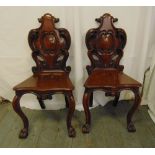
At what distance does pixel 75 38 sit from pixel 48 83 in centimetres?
55

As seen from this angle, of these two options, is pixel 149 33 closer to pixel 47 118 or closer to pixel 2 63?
pixel 47 118

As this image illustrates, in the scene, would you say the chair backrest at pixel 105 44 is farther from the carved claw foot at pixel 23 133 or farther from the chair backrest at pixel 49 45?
the carved claw foot at pixel 23 133

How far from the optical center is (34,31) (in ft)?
6.94

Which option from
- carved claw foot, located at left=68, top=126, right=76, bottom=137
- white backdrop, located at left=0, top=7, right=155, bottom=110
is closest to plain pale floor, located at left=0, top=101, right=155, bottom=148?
carved claw foot, located at left=68, top=126, right=76, bottom=137

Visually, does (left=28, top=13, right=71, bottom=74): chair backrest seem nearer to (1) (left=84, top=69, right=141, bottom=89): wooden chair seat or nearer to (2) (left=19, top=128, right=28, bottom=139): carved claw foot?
(1) (left=84, top=69, right=141, bottom=89): wooden chair seat

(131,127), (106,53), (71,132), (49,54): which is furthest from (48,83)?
(131,127)

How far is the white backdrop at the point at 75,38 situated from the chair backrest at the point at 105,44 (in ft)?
0.30

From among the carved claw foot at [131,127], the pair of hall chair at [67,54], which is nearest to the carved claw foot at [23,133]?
the pair of hall chair at [67,54]

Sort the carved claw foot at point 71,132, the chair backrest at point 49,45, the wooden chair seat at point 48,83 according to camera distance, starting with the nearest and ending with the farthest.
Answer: the wooden chair seat at point 48,83
the carved claw foot at point 71,132
the chair backrest at point 49,45

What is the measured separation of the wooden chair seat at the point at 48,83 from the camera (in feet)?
6.01

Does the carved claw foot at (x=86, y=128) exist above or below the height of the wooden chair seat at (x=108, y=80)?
below

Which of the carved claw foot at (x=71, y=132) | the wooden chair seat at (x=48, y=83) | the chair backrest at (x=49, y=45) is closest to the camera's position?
the wooden chair seat at (x=48, y=83)

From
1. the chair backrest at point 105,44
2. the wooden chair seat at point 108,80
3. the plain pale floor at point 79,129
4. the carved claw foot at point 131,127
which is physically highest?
the chair backrest at point 105,44

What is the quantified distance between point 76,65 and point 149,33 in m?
0.82
